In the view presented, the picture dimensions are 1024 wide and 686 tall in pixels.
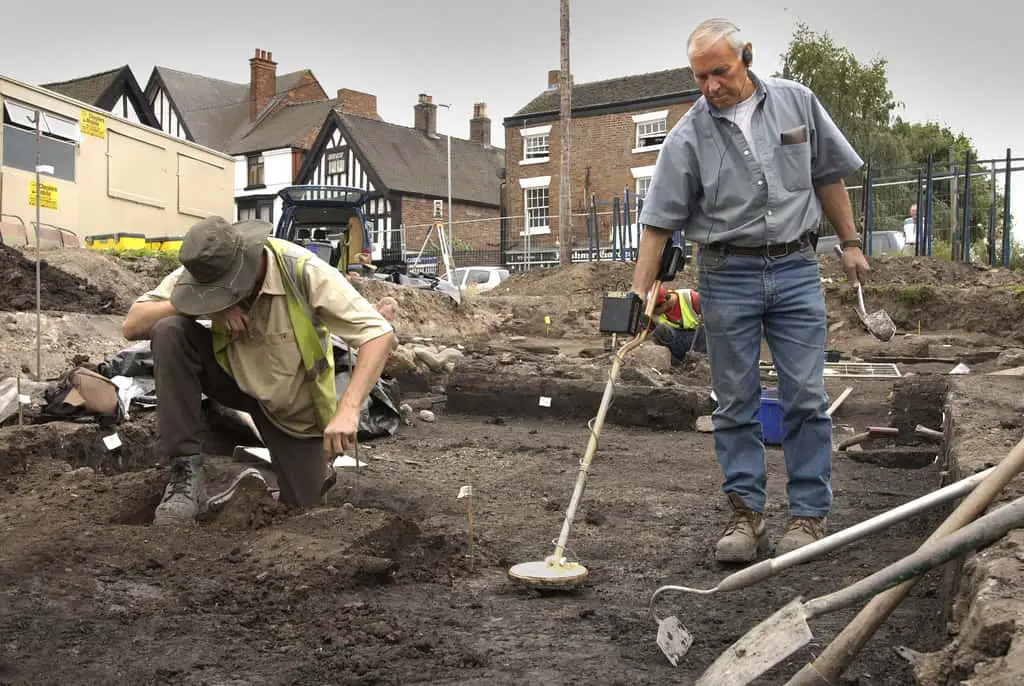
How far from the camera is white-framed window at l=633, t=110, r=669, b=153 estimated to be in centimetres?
3316

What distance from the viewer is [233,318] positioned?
3.80m

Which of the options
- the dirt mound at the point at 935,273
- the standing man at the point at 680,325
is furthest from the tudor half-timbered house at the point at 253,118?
the standing man at the point at 680,325

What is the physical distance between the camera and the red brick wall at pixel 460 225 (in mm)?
40031

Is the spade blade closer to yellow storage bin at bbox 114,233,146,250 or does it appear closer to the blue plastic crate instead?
the blue plastic crate

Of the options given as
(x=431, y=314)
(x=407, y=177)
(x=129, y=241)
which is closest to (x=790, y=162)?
(x=431, y=314)

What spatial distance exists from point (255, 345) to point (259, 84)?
4480cm

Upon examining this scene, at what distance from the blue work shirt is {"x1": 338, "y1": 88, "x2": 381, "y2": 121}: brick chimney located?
135 feet

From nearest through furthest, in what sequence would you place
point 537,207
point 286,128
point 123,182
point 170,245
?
point 170,245, point 123,182, point 537,207, point 286,128

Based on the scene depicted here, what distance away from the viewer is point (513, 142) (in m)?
36.5

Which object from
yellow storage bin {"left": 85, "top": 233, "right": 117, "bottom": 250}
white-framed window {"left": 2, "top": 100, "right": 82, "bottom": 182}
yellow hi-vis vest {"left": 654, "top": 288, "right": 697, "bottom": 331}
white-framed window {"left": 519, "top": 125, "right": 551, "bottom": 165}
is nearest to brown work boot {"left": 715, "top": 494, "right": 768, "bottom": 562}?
yellow hi-vis vest {"left": 654, "top": 288, "right": 697, "bottom": 331}

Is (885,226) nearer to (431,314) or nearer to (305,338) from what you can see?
(431,314)

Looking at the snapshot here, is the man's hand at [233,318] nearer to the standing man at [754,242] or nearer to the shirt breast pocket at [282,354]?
the shirt breast pocket at [282,354]

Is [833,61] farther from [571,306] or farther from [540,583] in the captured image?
[540,583]

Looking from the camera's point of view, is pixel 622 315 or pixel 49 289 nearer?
pixel 622 315
